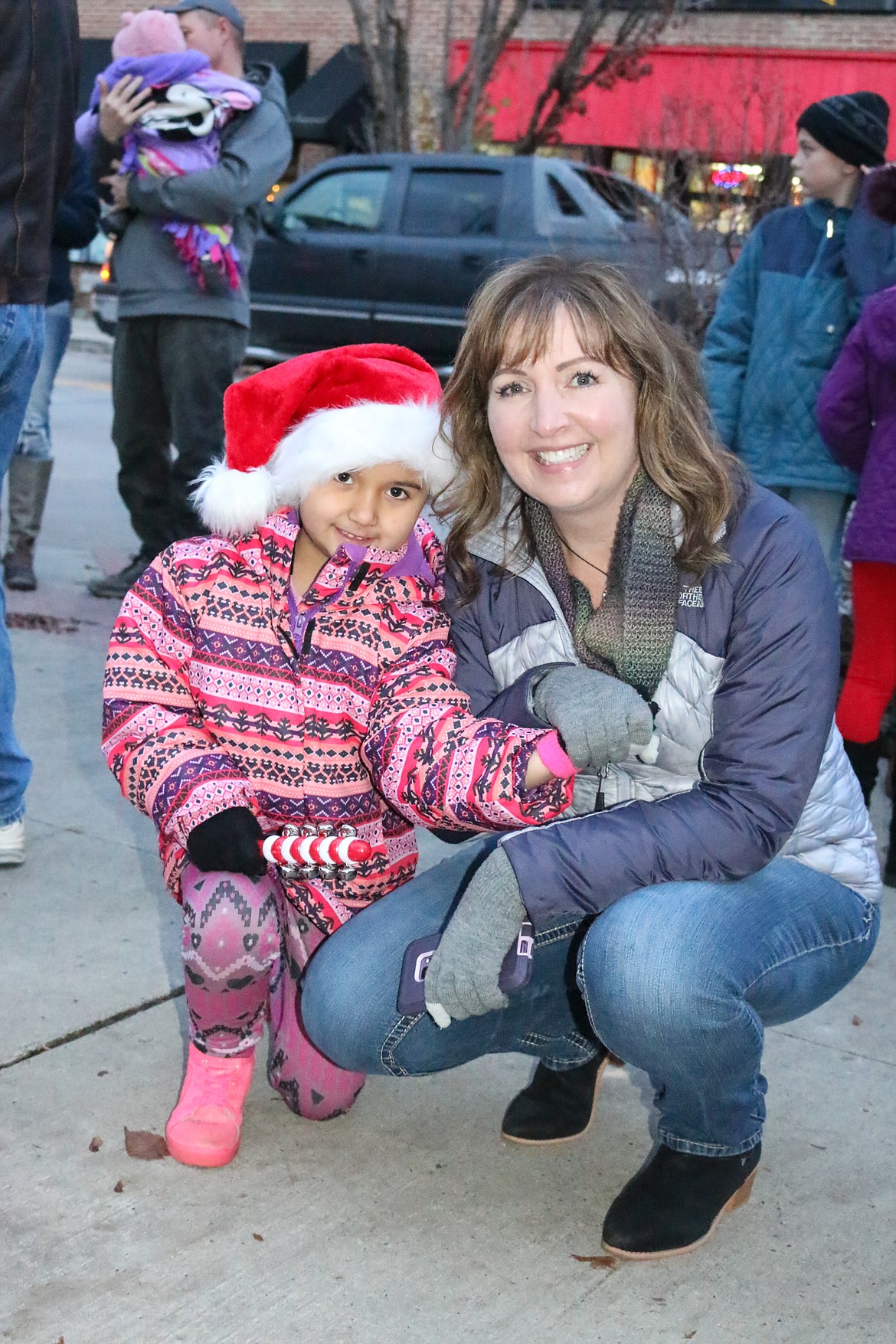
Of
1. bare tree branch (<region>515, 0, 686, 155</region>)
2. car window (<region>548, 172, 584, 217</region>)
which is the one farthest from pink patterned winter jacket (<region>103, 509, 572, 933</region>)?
bare tree branch (<region>515, 0, 686, 155</region>)

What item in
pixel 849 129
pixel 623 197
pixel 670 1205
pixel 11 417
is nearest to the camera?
pixel 670 1205

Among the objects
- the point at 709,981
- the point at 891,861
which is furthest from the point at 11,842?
the point at 891,861

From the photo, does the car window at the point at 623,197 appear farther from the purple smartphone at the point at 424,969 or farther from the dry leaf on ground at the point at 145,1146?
the dry leaf on ground at the point at 145,1146

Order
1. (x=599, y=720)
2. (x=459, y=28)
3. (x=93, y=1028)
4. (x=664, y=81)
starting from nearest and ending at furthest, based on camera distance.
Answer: (x=599, y=720), (x=93, y=1028), (x=664, y=81), (x=459, y=28)

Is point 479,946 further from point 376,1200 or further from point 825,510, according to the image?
point 825,510

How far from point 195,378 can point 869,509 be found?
252 centimetres

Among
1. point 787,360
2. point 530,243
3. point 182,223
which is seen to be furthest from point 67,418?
point 787,360

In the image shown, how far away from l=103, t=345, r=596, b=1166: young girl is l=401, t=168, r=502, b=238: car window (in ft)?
27.7

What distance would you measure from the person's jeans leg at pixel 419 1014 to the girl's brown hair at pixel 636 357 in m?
0.66

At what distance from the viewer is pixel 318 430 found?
96.0 inches

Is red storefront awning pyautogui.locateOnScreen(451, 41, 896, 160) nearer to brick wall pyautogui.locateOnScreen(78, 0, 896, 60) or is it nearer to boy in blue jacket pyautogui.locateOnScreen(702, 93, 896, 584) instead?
brick wall pyautogui.locateOnScreen(78, 0, 896, 60)

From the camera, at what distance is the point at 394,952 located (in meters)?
2.35

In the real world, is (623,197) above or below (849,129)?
below

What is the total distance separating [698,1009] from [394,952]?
19.9 inches
